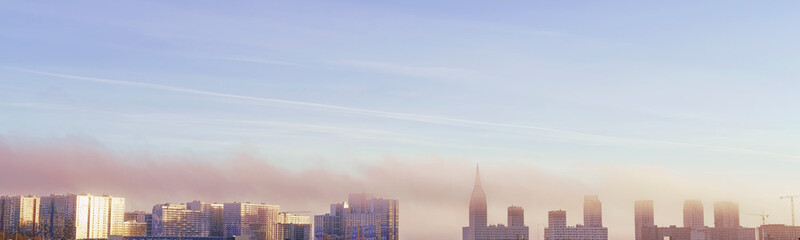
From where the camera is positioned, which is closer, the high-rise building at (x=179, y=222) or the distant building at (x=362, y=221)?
the high-rise building at (x=179, y=222)

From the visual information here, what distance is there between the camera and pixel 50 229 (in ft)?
504

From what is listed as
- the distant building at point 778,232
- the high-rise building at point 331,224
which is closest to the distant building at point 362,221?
the high-rise building at point 331,224

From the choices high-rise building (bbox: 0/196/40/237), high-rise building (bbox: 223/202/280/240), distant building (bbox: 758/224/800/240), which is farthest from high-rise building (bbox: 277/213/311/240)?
distant building (bbox: 758/224/800/240)

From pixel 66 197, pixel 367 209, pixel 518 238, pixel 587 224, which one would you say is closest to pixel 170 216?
pixel 66 197

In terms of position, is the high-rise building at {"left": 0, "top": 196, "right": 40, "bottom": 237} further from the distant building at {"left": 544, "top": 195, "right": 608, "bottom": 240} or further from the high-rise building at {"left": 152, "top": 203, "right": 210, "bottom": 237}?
the distant building at {"left": 544, "top": 195, "right": 608, "bottom": 240}

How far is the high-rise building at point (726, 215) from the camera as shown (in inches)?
6969

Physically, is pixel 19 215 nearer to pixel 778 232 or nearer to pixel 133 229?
pixel 133 229

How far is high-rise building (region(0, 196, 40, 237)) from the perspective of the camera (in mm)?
152000

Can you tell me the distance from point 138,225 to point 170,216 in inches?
236

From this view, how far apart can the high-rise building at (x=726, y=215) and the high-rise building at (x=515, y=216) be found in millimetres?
34497

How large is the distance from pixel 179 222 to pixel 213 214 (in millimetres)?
6505

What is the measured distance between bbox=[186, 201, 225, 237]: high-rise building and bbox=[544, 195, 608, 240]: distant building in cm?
5758

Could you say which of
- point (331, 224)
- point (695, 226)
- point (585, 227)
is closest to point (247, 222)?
point (331, 224)

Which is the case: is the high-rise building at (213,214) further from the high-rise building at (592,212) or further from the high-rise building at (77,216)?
the high-rise building at (592,212)
